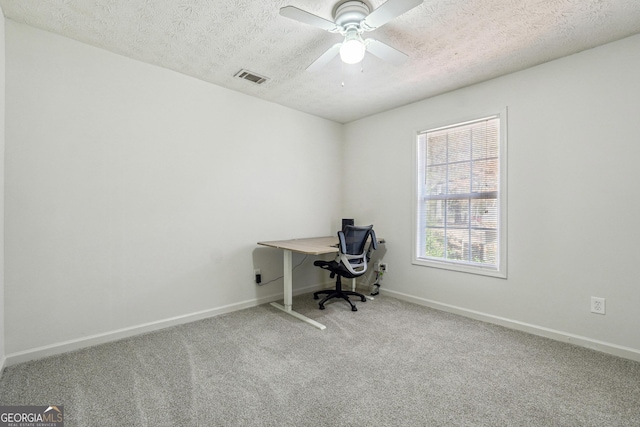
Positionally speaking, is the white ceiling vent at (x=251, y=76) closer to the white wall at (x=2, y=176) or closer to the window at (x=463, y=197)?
the white wall at (x=2, y=176)

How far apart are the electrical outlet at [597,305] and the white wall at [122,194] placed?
296 cm

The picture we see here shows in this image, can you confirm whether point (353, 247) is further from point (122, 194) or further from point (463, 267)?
point (122, 194)

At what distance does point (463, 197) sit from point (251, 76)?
2.52 meters

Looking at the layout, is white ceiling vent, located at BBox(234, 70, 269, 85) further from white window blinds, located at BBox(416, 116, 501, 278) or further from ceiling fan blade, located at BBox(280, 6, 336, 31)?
white window blinds, located at BBox(416, 116, 501, 278)

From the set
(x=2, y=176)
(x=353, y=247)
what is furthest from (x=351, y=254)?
(x=2, y=176)

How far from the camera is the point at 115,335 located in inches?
94.3

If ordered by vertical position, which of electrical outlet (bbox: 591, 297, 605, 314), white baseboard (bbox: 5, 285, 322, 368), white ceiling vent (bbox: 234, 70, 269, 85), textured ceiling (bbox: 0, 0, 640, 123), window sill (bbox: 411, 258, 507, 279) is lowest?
white baseboard (bbox: 5, 285, 322, 368)

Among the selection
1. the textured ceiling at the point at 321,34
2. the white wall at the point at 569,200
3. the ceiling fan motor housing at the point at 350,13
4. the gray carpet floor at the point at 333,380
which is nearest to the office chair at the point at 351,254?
the gray carpet floor at the point at 333,380

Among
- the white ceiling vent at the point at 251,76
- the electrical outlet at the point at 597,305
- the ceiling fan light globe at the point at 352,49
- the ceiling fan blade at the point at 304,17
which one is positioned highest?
the white ceiling vent at the point at 251,76

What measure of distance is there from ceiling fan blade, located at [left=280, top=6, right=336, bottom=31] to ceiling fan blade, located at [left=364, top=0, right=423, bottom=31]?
0.24m

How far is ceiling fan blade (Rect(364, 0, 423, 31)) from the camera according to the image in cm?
153

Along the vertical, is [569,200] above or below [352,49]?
below

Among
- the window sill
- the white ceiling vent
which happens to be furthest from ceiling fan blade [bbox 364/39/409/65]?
the window sill

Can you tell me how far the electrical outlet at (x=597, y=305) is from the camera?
223cm
